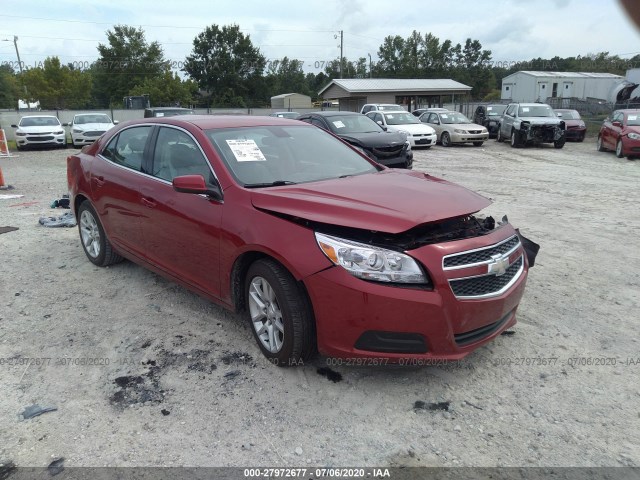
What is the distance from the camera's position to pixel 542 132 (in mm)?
19062

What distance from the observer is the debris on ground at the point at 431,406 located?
3.01m

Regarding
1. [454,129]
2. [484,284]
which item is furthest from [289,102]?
[484,284]

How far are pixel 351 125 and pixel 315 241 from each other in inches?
406

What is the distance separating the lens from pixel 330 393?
10.4ft

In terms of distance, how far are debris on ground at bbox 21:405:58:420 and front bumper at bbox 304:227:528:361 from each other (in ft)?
5.64

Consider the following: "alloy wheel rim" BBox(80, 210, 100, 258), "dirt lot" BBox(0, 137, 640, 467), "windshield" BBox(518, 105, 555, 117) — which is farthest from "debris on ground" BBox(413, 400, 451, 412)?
"windshield" BBox(518, 105, 555, 117)

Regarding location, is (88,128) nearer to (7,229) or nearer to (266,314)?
(7,229)

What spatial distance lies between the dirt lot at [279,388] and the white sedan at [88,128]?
640 inches

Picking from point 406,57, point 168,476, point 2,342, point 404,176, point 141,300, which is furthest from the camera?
point 406,57

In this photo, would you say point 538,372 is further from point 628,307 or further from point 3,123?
point 3,123

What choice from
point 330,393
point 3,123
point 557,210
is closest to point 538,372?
point 330,393

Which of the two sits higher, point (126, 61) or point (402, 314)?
point (126, 61)

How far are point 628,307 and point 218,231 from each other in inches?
142

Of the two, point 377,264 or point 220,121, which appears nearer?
point 377,264
